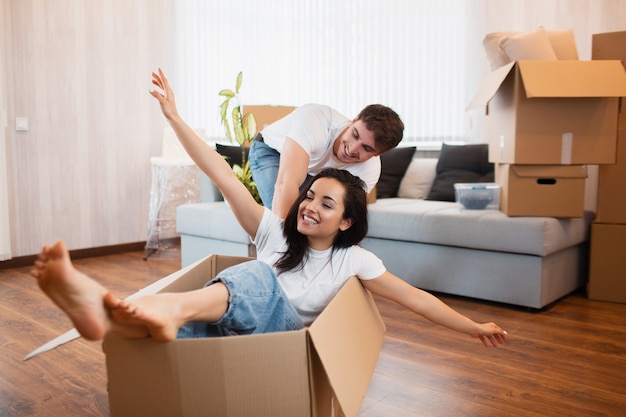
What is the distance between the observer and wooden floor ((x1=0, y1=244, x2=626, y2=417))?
5.67 feet

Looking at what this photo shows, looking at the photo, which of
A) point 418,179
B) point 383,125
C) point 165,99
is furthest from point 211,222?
point 165,99

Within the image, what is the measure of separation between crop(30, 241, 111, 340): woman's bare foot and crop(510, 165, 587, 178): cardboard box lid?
224 cm

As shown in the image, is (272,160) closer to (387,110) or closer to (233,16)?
(387,110)

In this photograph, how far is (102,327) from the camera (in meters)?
1.01

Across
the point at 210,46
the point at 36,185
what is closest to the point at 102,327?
the point at 36,185

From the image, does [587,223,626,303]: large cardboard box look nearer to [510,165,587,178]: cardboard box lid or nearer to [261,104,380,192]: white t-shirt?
[510,165,587,178]: cardboard box lid

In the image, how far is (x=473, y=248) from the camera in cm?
291

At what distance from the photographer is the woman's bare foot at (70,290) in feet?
3.17

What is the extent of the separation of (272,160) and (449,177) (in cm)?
182

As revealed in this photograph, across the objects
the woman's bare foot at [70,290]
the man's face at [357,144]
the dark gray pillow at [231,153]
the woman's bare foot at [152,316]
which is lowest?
the woman's bare foot at [152,316]

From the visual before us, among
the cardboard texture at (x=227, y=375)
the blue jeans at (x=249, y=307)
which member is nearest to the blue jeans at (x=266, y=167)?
the blue jeans at (x=249, y=307)

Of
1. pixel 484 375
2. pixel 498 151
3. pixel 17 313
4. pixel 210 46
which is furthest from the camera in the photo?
pixel 210 46

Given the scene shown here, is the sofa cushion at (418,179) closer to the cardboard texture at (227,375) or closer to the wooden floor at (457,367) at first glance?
the wooden floor at (457,367)

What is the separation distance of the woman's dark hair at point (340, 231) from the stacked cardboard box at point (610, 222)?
70.7 inches
